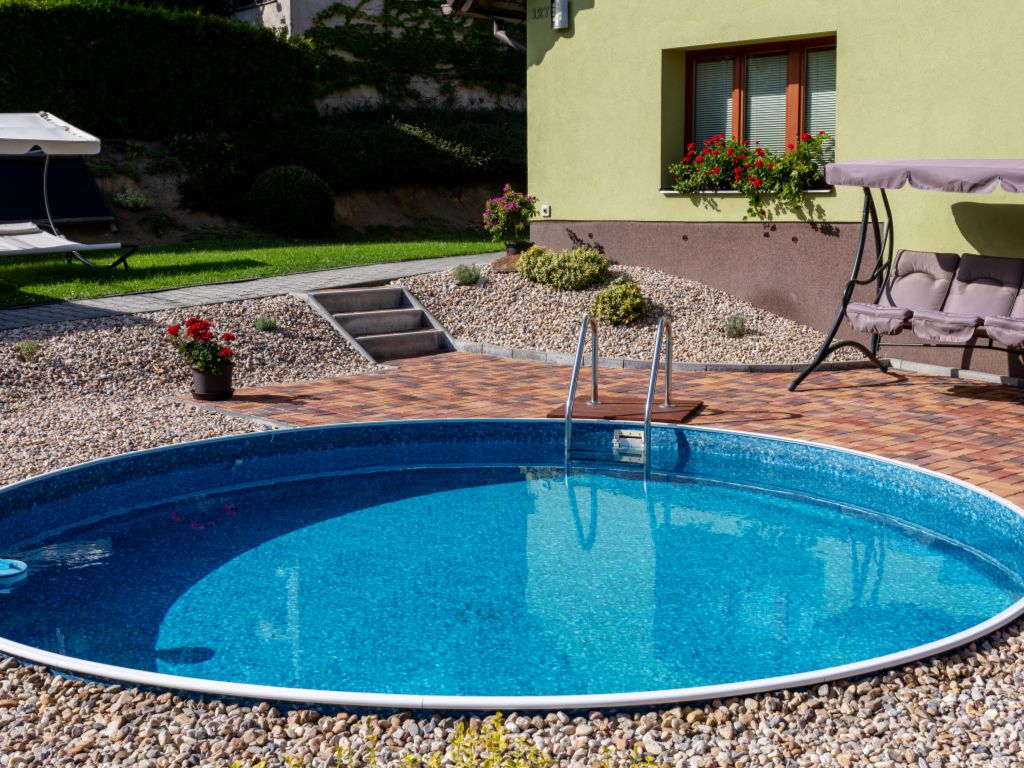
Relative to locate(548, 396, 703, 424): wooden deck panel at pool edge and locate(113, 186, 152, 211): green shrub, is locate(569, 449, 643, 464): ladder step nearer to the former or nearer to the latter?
locate(548, 396, 703, 424): wooden deck panel at pool edge

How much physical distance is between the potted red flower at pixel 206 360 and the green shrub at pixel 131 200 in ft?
35.2

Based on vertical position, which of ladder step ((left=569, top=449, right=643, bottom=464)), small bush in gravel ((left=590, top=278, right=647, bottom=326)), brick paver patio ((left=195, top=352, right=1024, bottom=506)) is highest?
small bush in gravel ((left=590, top=278, right=647, bottom=326))

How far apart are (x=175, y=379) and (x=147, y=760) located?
24.6ft

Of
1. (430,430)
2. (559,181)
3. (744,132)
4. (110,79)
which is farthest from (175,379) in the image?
(110,79)

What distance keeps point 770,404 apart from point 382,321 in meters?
5.35

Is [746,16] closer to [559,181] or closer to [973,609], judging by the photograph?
[559,181]

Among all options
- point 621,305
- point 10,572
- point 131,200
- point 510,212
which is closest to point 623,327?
point 621,305

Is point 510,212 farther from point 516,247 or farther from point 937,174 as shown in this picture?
point 937,174

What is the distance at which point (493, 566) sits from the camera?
7102 millimetres

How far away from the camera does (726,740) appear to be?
13.4 ft

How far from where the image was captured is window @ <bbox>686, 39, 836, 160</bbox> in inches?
513

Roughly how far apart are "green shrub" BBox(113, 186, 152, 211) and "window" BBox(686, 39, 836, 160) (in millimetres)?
10826

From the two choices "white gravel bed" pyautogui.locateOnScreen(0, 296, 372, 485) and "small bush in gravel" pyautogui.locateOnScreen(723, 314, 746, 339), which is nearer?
"white gravel bed" pyautogui.locateOnScreen(0, 296, 372, 485)

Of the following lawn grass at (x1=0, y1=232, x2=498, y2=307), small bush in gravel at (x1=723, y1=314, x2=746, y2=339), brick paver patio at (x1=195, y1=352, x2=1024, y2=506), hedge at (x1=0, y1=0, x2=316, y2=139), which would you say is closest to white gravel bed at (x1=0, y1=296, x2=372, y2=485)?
brick paver patio at (x1=195, y1=352, x2=1024, y2=506)
